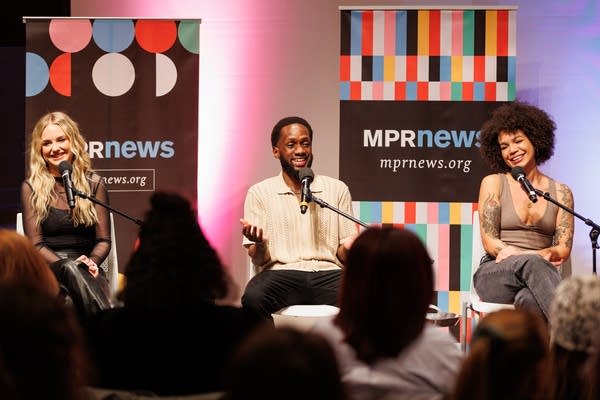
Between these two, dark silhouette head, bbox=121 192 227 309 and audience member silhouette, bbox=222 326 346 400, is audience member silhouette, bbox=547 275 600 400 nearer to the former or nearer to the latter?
audience member silhouette, bbox=222 326 346 400

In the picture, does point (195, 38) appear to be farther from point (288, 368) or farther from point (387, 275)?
point (288, 368)

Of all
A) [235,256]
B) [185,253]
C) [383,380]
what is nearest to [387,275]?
[383,380]

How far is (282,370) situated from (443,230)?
158 inches

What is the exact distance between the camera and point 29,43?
523 cm

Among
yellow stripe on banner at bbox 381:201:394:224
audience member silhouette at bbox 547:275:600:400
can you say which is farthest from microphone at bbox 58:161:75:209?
audience member silhouette at bbox 547:275:600:400

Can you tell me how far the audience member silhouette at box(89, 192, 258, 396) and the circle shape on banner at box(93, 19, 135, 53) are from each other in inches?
127

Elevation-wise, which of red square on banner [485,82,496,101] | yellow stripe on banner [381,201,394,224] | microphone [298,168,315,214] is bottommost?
yellow stripe on banner [381,201,394,224]

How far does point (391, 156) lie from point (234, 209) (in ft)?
4.49

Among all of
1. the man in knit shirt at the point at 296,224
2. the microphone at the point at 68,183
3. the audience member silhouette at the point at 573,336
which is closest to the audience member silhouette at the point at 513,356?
the audience member silhouette at the point at 573,336

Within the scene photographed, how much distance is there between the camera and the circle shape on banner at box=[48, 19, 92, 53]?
206 inches

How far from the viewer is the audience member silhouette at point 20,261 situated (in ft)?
7.63

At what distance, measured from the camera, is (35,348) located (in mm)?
1473

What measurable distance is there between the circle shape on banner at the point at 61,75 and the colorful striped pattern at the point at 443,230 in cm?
187

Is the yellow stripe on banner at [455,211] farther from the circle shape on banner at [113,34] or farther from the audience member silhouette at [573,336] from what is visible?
the audience member silhouette at [573,336]
